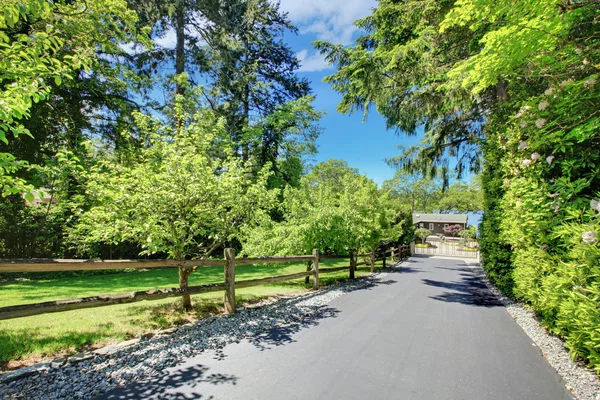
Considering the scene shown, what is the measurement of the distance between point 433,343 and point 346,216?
15.3ft

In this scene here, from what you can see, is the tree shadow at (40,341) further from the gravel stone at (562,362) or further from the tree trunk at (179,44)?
the tree trunk at (179,44)

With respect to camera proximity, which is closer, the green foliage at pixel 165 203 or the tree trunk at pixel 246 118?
the green foliage at pixel 165 203

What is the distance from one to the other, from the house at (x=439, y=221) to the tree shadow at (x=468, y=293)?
36.7 meters

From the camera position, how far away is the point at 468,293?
7.57 metres

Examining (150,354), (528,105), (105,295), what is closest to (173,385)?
(150,354)

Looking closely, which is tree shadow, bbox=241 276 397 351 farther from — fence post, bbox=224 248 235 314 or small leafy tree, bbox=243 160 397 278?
small leafy tree, bbox=243 160 397 278

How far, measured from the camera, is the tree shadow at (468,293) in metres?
6.59

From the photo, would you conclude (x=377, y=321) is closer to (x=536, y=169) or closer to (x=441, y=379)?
(x=441, y=379)

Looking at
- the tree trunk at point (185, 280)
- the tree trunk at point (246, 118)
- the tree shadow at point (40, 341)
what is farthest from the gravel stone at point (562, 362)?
the tree trunk at point (246, 118)

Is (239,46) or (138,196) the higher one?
(239,46)

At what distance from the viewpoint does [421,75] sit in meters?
7.77

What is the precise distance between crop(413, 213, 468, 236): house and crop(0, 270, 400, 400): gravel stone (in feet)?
141

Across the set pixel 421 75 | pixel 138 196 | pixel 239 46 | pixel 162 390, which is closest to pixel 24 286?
pixel 138 196

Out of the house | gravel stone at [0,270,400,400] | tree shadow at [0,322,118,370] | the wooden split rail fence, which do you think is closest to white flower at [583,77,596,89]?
gravel stone at [0,270,400,400]
